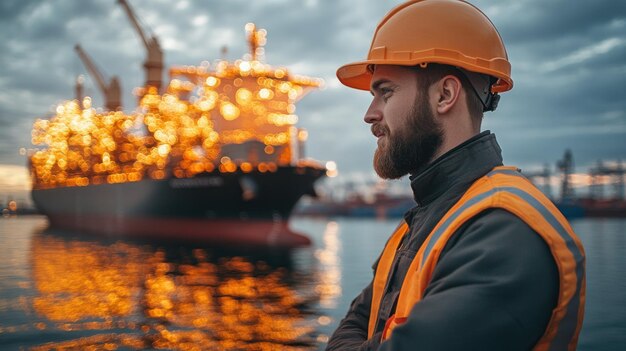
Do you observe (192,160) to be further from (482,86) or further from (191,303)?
(482,86)

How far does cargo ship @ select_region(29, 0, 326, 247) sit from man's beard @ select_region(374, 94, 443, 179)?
84.2ft

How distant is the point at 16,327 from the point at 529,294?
8751mm

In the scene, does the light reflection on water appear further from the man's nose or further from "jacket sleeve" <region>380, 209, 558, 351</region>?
"jacket sleeve" <region>380, 209, 558, 351</region>

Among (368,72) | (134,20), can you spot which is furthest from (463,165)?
(134,20)

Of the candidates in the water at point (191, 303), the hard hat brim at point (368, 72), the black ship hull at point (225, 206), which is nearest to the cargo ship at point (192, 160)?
the black ship hull at point (225, 206)

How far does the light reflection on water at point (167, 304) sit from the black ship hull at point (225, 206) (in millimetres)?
10903

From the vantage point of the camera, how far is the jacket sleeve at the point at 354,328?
6.29 feet

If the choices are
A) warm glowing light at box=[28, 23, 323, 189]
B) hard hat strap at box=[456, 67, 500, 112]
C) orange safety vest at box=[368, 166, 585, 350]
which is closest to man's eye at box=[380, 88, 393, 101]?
hard hat strap at box=[456, 67, 500, 112]

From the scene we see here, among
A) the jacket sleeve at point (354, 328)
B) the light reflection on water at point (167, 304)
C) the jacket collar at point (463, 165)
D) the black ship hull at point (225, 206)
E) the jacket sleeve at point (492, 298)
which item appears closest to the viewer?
the jacket sleeve at point (492, 298)

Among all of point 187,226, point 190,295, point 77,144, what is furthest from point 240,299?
point 77,144

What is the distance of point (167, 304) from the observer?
983 cm

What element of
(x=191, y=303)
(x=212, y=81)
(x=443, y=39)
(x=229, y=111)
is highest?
(x=212, y=81)

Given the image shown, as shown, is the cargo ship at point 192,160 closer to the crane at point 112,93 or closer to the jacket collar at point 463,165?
the crane at point 112,93

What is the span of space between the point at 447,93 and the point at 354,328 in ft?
3.40
